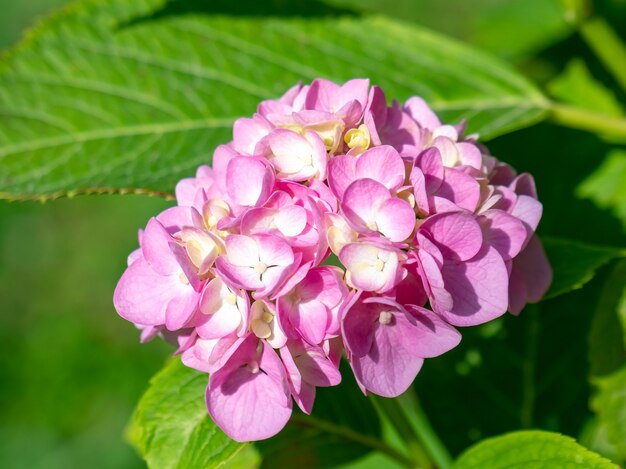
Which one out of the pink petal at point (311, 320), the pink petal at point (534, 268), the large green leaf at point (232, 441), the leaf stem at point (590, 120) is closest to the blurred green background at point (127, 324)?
the leaf stem at point (590, 120)

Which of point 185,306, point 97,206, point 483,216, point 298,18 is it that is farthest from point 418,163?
point 97,206

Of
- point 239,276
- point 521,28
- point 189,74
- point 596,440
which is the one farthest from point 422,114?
point 521,28

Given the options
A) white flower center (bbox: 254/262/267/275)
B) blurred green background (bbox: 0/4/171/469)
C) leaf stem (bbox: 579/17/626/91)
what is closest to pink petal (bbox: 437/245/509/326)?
white flower center (bbox: 254/262/267/275)

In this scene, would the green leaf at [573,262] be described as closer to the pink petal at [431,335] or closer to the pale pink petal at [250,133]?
the pink petal at [431,335]

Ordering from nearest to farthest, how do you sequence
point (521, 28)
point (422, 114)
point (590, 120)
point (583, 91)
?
point (422, 114) → point (590, 120) → point (583, 91) → point (521, 28)

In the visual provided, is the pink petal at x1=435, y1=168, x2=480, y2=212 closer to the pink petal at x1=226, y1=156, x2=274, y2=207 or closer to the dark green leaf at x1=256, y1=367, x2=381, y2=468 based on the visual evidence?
the pink petal at x1=226, y1=156, x2=274, y2=207

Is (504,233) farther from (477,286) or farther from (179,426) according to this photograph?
(179,426)

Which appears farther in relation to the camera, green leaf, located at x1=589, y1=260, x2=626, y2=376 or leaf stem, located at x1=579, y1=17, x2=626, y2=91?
leaf stem, located at x1=579, y1=17, x2=626, y2=91

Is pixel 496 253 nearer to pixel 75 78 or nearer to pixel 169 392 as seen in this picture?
pixel 169 392
